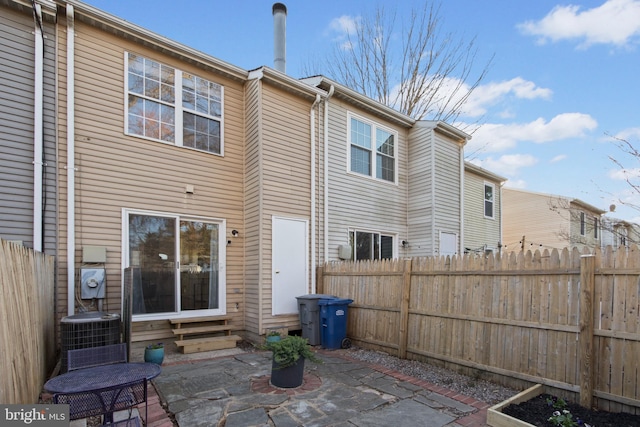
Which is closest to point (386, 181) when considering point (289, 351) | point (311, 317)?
point (311, 317)

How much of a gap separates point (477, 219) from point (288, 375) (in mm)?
11361

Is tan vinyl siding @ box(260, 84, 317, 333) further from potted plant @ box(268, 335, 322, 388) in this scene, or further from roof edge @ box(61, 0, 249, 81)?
potted plant @ box(268, 335, 322, 388)

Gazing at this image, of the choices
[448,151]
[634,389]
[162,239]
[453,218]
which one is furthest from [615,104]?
[162,239]

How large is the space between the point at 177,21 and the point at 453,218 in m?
9.67

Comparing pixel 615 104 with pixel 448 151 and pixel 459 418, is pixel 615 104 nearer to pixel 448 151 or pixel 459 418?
pixel 448 151

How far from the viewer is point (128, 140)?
596 centimetres

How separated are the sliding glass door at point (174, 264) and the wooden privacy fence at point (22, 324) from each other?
1597 millimetres

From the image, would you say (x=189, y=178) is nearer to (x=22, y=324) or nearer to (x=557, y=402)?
(x=22, y=324)

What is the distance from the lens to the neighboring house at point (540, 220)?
16.8 meters

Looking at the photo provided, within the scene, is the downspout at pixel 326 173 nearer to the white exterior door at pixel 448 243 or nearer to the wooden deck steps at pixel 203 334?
the wooden deck steps at pixel 203 334

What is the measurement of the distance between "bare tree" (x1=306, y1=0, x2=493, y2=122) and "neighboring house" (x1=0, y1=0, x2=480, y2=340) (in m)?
7.88

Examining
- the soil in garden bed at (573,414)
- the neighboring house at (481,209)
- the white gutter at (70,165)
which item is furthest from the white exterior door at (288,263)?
the neighboring house at (481,209)

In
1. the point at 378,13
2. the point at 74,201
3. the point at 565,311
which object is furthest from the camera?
the point at 378,13

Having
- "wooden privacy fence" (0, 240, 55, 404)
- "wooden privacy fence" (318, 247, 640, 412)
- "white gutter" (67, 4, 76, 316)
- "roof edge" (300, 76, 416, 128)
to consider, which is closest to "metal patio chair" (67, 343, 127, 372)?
"wooden privacy fence" (0, 240, 55, 404)
